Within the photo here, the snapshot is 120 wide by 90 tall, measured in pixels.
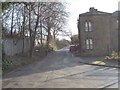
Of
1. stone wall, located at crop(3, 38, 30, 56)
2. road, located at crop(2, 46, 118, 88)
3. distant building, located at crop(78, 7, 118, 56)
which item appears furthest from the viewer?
distant building, located at crop(78, 7, 118, 56)

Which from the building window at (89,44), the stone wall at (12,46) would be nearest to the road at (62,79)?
the stone wall at (12,46)

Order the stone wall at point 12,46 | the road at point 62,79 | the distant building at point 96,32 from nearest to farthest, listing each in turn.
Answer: the road at point 62,79
the stone wall at point 12,46
the distant building at point 96,32

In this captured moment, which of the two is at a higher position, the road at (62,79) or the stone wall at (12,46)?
the stone wall at (12,46)

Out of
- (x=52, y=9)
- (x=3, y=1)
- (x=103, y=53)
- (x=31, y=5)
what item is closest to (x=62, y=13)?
(x=52, y=9)

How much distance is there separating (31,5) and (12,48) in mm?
6930

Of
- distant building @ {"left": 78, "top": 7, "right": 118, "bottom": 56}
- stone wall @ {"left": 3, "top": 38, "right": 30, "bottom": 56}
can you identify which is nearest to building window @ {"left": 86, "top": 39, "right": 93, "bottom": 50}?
distant building @ {"left": 78, "top": 7, "right": 118, "bottom": 56}

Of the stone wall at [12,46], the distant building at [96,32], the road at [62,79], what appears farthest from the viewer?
the distant building at [96,32]

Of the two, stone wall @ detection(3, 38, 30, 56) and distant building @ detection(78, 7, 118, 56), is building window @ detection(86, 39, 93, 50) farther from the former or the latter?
stone wall @ detection(3, 38, 30, 56)

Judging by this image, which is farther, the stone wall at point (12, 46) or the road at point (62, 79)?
the stone wall at point (12, 46)

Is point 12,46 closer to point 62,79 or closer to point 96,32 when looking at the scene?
point 96,32

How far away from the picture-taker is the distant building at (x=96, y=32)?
51500mm

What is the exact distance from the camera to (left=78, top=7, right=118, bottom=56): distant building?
169 feet

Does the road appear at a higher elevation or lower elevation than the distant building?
lower

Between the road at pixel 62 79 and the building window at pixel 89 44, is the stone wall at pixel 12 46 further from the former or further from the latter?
the building window at pixel 89 44
